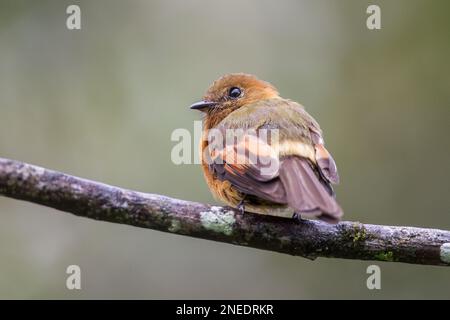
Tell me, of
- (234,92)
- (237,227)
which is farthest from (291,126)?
(234,92)

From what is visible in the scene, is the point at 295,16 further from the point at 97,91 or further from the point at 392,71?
the point at 97,91

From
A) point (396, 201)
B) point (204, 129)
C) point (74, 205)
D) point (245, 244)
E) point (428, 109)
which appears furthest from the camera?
point (428, 109)

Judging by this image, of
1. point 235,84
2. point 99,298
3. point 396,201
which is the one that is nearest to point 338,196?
point 396,201

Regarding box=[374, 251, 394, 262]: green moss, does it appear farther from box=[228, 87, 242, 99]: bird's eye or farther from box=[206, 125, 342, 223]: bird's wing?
box=[228, 87, 242, 99]: bird's eye

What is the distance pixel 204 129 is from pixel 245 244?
1654 mm

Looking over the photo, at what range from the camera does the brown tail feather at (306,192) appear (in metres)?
3.20

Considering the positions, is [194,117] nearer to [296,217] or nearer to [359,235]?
[296,217]

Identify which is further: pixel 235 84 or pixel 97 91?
pixel 97 91

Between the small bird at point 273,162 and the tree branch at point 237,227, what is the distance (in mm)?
198

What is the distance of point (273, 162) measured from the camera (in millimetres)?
3807

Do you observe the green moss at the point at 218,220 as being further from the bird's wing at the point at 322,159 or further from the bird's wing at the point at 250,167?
the bird's wing at the point at 322,159

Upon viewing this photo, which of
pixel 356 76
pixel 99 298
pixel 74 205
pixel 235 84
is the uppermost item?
pixel 356 76

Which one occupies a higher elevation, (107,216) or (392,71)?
(392,71)

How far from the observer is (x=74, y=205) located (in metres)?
3.18
